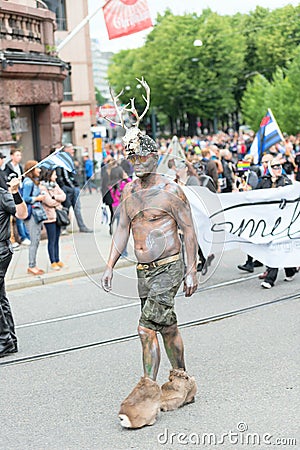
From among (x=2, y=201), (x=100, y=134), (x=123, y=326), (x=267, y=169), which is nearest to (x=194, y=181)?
(x=267, y=169)

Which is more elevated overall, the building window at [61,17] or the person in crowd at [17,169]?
the building window at [61,17]

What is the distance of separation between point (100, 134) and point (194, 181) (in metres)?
26.2

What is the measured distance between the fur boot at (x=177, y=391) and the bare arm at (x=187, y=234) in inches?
24.0

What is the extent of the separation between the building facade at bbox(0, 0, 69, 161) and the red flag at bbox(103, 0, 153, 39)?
3137mm

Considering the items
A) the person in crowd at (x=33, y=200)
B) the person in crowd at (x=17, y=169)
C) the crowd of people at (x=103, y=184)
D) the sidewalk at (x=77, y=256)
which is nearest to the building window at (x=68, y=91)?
the sidewalk at (x=77, y=256)

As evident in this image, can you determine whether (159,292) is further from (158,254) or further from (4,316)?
(4,316)

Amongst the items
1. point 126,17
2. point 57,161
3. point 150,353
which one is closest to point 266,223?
point 57,161

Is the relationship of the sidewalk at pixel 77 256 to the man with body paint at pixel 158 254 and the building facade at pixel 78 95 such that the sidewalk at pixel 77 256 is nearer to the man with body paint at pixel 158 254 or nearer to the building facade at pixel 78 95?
the man with body paint at pixel 158 254

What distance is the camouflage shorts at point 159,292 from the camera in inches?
227

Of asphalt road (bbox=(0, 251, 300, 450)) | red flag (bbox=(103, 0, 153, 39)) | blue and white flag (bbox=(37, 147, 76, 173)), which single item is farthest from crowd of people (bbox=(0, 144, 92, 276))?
red flag (bbox=(103, 0, 153, 39))

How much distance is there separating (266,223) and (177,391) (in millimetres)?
5338

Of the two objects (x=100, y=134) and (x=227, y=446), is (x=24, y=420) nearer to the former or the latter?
(x=227, y=446)

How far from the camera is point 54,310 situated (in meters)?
10.0

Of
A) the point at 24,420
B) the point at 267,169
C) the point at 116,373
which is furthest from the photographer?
the point at 267,169
